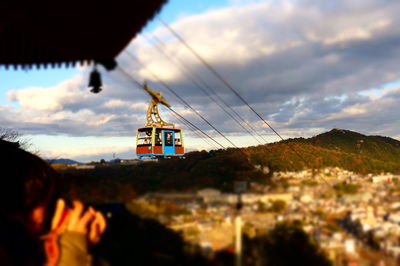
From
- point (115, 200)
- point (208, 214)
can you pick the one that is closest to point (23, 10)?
point (115, 200)

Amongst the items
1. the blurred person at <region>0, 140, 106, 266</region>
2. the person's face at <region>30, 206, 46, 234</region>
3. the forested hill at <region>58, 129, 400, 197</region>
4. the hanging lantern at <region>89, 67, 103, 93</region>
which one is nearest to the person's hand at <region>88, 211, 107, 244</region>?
the blurred person at <region>0, 140, 106, 266</region>

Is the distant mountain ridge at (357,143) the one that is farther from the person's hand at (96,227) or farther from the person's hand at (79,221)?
the person's hand at (79,221)

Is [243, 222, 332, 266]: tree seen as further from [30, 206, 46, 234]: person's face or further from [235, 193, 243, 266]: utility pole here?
[30, 206, 46, 234]: person's face

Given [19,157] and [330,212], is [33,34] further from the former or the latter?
[330,212]

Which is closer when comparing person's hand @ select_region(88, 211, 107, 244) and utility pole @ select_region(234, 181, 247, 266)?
utility pole @ select_region(234, 181, 247, 266)

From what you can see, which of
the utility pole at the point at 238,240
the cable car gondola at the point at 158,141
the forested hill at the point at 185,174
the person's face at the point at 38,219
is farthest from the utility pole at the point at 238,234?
the cable car gondola at the point at 158,141

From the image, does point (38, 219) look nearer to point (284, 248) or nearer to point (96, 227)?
point (96, 227)

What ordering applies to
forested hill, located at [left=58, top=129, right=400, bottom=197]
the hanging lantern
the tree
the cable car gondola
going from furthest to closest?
1. the cable car gondola
2. forested hill, located at [left=58, top=129, right=400, bottom=197]
3. the hanging lantern
4. the tree
